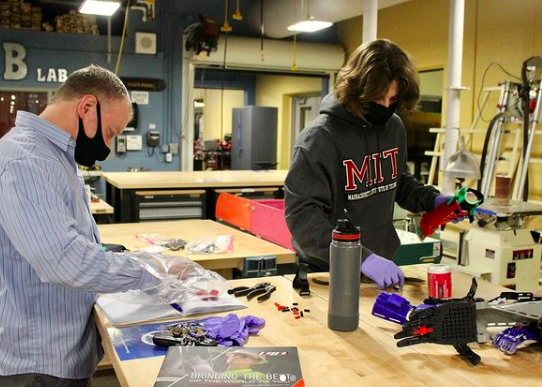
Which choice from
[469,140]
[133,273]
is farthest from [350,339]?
[469,140]

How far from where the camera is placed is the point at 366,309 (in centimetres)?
169

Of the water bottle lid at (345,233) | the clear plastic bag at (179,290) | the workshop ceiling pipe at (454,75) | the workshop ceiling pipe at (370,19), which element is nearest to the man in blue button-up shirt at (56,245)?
the clear plastic bag at (179,290)

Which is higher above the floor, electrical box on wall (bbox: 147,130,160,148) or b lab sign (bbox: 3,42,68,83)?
b lab sign (bbox: 3,42,68,83)

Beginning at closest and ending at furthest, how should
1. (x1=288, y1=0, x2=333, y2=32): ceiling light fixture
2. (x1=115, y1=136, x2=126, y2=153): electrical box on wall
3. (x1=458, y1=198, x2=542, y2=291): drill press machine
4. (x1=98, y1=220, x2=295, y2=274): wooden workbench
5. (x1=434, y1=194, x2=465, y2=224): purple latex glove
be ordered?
1. (x1=434, y1=194, x2=465, y2=224): purple latex glove
2. (x1=98, y1=220, x2=295, y2=274): wooden workbench
3. (x1=458, y1=198, x2=542, y2=291): drill press machine
4. (x1=288, y1=0, x2=333, y2=32): ceiling light fixture
5. (x1=115, y1=136, x2=126, y2=153): electrical box on wall

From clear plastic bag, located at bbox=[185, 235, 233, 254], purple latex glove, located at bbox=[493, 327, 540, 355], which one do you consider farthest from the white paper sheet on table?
clear plastic bag, located at bbox=[185, 235, 233, 254]

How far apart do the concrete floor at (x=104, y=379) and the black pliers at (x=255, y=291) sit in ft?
4.39

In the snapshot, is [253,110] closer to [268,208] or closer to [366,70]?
[268,208]

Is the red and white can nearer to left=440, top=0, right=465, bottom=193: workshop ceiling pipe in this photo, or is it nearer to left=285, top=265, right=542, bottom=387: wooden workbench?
left=285, top=265, right=542, bottom=387: wooden workbench

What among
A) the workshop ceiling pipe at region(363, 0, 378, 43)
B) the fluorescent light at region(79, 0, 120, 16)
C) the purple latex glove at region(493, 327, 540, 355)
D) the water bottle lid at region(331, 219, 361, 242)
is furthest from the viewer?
the fluorescent light at region(79, 0, 120, 16)

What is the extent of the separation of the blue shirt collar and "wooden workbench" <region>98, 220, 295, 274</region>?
1.32 metres

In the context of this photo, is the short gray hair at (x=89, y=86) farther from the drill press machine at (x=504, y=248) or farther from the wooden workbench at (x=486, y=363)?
the drill press machine at (x=504, y=248)

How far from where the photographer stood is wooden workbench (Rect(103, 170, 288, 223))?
5.56m

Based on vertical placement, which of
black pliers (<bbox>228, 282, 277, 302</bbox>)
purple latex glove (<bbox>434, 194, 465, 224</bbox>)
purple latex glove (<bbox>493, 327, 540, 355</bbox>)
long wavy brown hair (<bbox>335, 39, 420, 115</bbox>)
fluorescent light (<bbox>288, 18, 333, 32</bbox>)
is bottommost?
black pliers (<bbox>228, 282, 277, 302</bbox>)

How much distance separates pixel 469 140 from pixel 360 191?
472 cm
